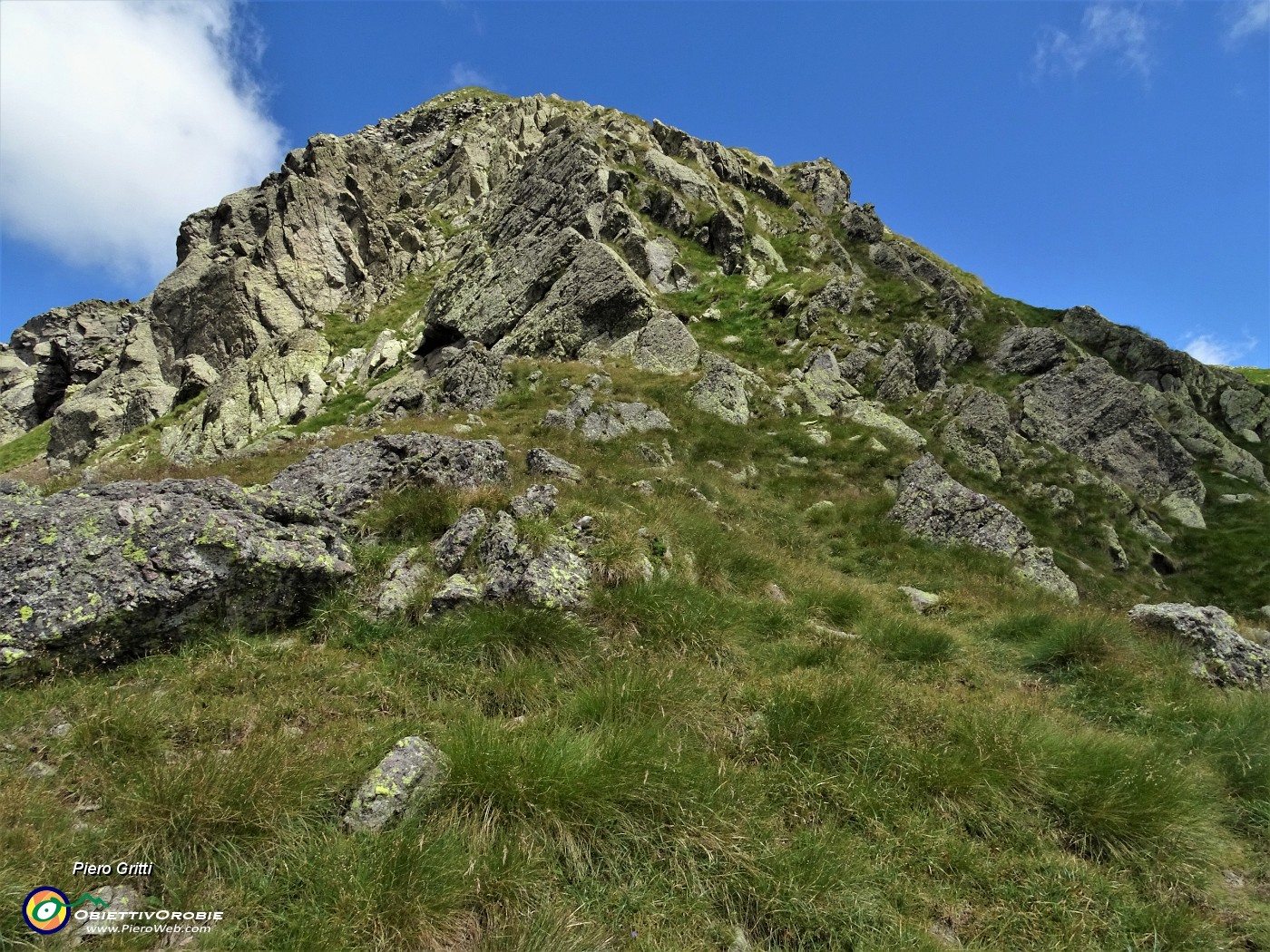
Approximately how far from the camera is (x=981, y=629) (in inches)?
402

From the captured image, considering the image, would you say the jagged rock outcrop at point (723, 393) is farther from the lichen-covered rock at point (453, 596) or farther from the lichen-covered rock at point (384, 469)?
the lichen-covered rock at point (453, 596)

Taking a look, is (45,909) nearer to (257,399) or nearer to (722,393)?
(722,393)

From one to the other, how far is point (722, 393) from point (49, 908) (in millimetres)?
23869

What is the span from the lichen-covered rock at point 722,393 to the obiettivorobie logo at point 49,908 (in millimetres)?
22473

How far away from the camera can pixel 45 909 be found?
3.22m

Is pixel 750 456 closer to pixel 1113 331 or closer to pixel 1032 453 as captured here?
pixel 1032 453

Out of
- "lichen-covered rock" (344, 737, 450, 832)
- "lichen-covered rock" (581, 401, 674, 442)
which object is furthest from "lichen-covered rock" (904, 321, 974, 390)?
"lichen-covered rock" (344, 737, 450, 832)

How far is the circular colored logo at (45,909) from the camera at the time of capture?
311cm

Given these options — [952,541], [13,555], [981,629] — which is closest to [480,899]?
[13,555]

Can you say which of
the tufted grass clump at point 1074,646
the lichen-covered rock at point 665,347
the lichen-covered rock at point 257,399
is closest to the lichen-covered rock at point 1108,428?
the lichen-covered rock at point 665,347

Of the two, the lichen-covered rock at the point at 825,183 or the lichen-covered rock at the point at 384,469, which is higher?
the lichen-covered rock at the point at 825,183

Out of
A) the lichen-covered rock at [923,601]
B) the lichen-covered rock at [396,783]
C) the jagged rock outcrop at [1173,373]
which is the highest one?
the jagged rock outcrop at [1173,373]

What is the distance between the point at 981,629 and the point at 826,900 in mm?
7886

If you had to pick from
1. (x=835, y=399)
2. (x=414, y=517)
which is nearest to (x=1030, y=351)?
(x=835, y=399)
